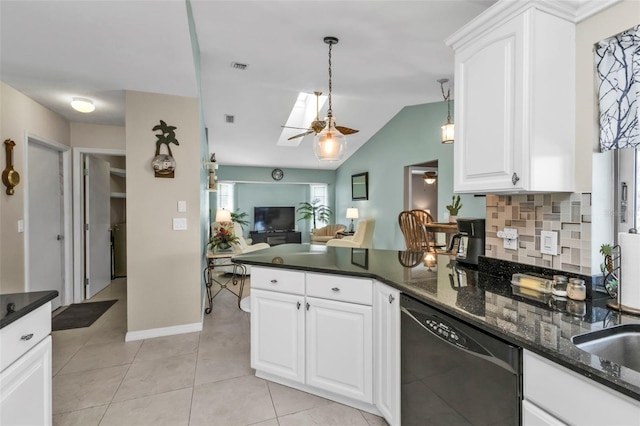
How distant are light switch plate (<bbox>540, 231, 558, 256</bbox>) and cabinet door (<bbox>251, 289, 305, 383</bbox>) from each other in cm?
134

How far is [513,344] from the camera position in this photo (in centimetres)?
100

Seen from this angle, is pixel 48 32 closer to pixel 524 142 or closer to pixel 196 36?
pixel 196 36

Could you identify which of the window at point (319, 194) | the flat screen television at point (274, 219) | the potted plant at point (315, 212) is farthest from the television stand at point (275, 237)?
the window at point (319, 194)

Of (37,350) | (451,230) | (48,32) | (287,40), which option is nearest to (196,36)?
(287,40)

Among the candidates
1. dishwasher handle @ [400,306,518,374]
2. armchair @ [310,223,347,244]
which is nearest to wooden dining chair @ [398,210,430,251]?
dishwasher handle @ [400,306,518,374]

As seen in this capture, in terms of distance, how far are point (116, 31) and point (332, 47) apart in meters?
1.68

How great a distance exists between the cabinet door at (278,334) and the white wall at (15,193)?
2289mm

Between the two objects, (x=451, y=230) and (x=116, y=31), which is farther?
(x=451, y=230)

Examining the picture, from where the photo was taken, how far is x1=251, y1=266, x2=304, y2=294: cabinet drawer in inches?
79.0

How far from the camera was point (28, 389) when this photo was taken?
4.32 ft

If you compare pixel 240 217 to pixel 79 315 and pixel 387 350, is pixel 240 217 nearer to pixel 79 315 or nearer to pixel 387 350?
pixel 79 315

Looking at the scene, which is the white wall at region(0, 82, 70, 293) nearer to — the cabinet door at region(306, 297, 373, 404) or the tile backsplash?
the cabinet door at region(306, 297, 373, 404)

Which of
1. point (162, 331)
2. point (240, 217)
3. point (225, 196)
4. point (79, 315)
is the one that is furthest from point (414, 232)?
point (225, 196)

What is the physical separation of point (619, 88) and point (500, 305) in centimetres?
101
